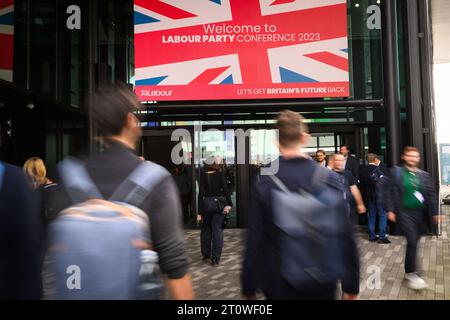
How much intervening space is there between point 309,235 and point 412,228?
13.3ft

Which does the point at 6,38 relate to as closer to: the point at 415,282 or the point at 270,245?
the point at 270,245

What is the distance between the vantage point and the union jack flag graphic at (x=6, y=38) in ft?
25.0

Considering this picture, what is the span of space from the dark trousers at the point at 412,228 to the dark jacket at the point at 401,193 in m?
0.08

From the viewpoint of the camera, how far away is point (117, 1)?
1098 centimetres

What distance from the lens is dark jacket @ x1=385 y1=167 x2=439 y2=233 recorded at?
17.7 ft

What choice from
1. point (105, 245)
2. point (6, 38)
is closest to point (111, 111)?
point (105, 245)

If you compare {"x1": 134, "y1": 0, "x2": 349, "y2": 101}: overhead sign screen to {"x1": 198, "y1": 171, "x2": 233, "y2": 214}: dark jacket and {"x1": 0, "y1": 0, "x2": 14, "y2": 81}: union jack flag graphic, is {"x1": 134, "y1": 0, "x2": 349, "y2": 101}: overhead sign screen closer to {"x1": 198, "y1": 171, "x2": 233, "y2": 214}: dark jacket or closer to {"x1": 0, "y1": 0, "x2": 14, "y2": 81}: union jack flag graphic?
{"x1": 198, "y1": 171, "x2": 233, "y2": 214}: dark jacket

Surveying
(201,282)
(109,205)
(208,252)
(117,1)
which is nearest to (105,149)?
(109,205)

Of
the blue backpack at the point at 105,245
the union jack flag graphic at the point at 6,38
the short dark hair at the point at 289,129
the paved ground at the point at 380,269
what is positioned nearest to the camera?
the blue backpack at the point at 105,245

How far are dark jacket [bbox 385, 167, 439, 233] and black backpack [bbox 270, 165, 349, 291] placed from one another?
3.89m

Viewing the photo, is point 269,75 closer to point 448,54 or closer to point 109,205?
point 109,205

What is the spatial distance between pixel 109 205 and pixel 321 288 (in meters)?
1.02

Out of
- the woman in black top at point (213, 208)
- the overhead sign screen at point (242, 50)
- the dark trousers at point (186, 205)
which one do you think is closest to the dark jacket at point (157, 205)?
the woman in black top at point (213, 208)

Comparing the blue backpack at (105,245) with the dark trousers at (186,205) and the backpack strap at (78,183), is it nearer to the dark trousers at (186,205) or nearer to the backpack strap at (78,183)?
the backpack strap at (78,183)
